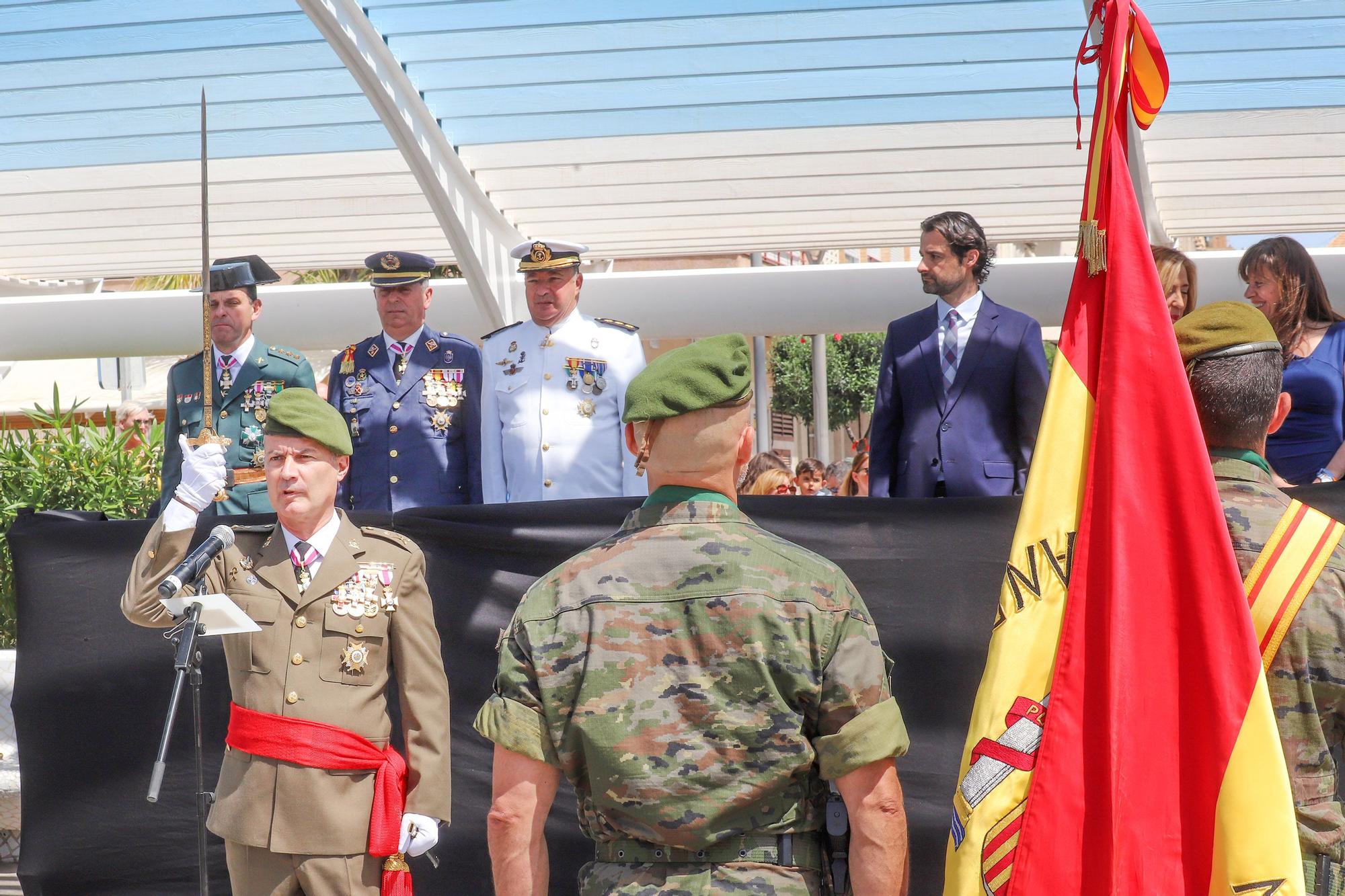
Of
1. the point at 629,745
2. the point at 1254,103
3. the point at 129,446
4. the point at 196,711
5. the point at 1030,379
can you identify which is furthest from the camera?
the point at 129,446

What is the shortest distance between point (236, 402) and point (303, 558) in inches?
78.7

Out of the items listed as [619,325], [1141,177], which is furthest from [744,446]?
[1141,177]

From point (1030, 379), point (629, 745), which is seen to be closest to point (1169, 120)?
point (1030, 379)

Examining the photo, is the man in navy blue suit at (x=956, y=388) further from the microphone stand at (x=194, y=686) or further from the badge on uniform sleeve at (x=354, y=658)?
the microphone stand at (x=194, y=686)

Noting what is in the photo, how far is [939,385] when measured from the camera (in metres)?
4.81

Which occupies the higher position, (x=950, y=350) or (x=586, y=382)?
(x=950, y=350)

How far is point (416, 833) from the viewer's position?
11.8 ft

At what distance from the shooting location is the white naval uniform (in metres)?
5.27

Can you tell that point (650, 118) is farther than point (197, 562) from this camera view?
Yes

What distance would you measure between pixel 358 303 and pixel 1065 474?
A: 211 inches

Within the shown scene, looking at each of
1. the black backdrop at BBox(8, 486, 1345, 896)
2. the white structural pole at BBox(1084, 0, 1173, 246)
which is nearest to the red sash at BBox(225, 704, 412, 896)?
the black backdrop at BBox(8, 486, 1345, 896)

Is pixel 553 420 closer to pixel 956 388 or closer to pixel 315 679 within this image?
pixel 956 388

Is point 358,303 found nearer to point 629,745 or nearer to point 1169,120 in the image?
point 1169,120

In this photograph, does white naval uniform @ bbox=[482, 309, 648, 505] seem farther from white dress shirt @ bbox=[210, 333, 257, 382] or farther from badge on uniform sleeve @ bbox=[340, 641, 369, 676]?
badge on uniform sleeve @ bbox=[340, 641, 369, 676]
